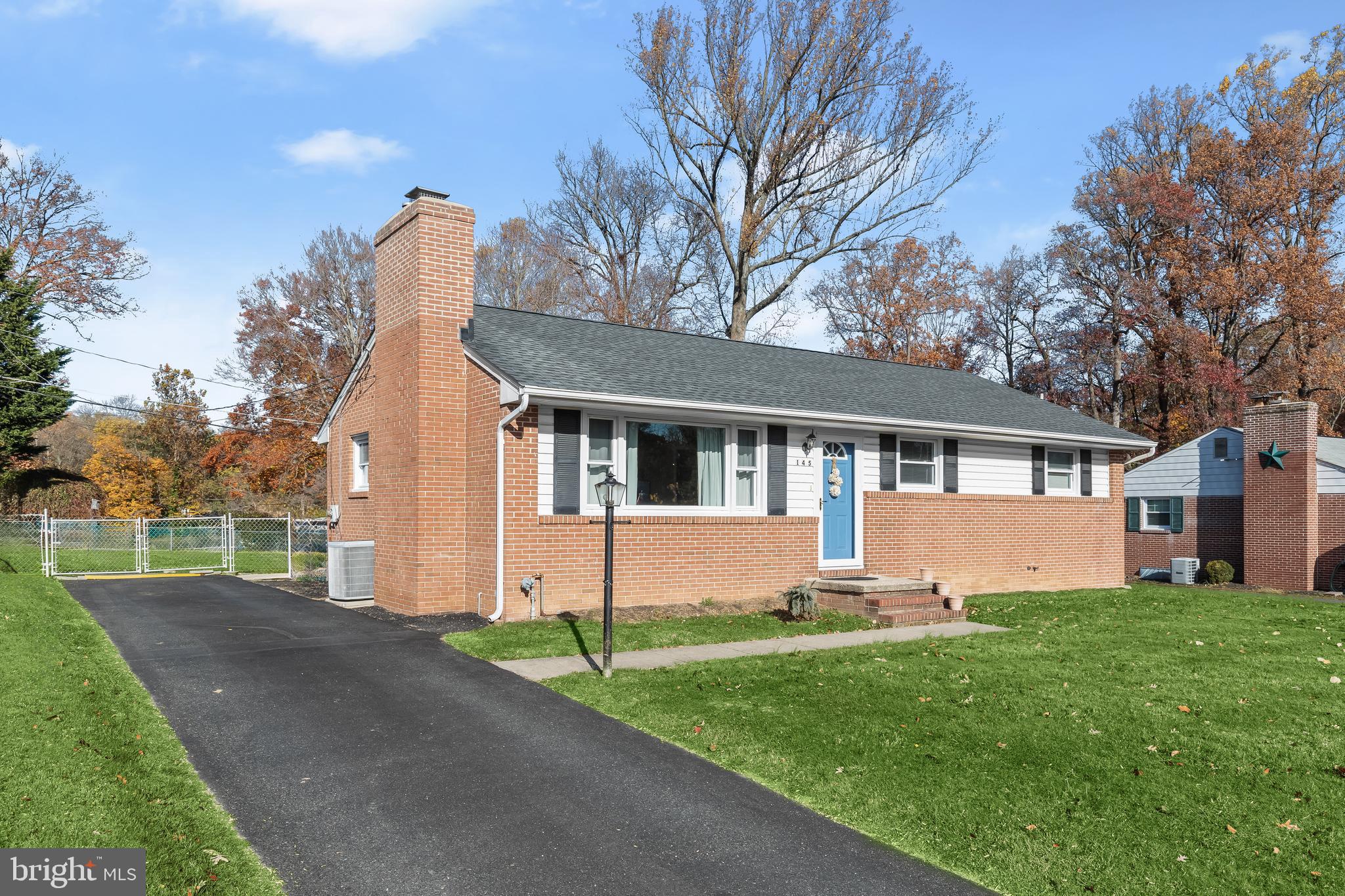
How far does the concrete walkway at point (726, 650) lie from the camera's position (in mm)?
8984

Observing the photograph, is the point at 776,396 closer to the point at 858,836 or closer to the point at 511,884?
the point at 858,836

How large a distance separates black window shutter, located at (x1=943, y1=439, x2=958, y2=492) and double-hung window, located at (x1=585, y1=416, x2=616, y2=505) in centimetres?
733

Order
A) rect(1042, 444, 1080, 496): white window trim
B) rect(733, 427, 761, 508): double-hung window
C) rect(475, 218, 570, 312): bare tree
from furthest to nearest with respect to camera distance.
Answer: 1. rect(475, 218, 570, 312): bare tree
2. rect(1042, 444, 1080, 496): white window trim
3. rect(733, 427, 761, 508): double-hung window

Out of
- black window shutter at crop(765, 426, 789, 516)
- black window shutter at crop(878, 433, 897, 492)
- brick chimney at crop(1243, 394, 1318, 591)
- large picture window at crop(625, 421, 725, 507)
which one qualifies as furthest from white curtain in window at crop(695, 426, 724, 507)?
brick chimney at crop(1243, 394, 1318, 591)

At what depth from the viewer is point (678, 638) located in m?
10.7

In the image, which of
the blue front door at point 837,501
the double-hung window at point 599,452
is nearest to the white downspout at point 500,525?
the double-hung window at point 599,452

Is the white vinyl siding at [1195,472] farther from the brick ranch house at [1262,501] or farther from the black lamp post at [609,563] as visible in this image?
the black lamp post at [609,563]

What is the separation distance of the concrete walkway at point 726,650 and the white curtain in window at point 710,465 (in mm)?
3090

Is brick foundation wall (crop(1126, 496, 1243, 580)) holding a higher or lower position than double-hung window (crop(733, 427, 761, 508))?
lower

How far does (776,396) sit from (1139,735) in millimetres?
8688

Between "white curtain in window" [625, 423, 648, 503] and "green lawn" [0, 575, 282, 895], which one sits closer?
"green lawn" [0, 575, 282, 895]

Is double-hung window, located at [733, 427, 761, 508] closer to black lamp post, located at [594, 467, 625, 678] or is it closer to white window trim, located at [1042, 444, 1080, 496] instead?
black lamp post, located at [594, 467, 625, 678]

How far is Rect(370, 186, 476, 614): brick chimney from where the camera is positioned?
41.7 ft

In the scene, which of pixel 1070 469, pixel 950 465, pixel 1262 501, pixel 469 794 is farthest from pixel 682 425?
pixel 1262 501
